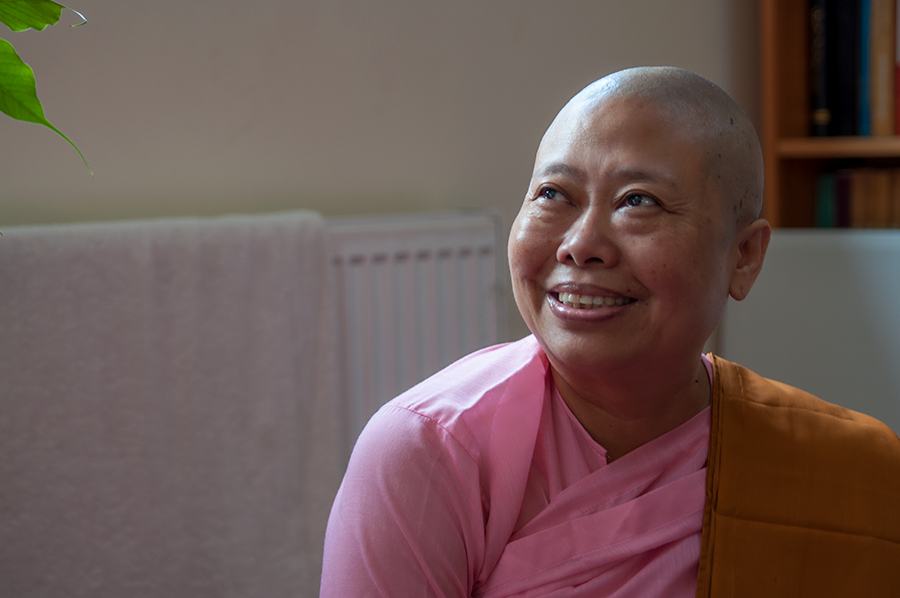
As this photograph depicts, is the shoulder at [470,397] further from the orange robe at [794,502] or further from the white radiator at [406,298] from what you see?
the white radiator at [406,298]

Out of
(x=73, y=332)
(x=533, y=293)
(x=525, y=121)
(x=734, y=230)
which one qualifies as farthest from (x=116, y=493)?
(x=525, y=121)

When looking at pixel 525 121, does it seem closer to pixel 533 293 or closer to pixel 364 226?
pixel 364 226

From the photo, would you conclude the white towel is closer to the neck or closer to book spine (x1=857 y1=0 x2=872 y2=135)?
the neck

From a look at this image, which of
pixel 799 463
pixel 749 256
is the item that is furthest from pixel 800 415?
pixel 749 256

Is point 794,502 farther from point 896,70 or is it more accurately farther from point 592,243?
point 896,70

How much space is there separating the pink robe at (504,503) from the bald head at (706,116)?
27 cm

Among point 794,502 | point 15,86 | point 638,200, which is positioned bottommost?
point 794,502

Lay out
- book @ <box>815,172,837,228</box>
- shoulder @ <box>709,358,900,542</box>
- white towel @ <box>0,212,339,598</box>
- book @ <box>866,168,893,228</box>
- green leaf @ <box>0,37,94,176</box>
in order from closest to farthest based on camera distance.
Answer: green leaf @ <box>0,37,94,176</box>
shoulder @ <box>709,358,900,542</box>
white towel @ <box>0,212,339,598</box>
book @ <box>866,168,893,228</box>
book @ <box>815,172,837,228</box>

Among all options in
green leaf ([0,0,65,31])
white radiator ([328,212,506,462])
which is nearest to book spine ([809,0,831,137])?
white radiator ([328,212,506,462])

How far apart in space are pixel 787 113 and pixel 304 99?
3.84 feet

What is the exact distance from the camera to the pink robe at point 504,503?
0.79 metres

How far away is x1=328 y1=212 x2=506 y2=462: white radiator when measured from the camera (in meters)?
1.41

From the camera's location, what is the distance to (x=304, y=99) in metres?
1.43

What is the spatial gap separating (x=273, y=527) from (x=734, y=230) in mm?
856
